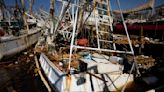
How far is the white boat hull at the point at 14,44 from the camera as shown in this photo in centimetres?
1625

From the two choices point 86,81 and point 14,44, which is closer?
point 86,81

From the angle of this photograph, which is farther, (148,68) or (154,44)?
(154,44)

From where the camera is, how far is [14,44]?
17984 mm

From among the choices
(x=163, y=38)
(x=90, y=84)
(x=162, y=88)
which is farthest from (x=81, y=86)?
(x=163, y=38)

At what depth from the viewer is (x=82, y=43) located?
12148 millimetres

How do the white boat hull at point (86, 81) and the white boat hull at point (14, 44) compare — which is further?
the white boat hull at point (14, 44)

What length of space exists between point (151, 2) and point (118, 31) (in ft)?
22.8

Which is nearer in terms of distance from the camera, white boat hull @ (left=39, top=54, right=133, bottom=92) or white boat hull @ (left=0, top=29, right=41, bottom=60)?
white boat hull @ (left=39, top=54, right=133, bottom=92)

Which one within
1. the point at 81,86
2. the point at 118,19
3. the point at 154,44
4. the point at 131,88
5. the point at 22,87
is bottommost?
the point at 22,87

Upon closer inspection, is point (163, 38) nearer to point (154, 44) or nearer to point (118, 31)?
point (154, 44)

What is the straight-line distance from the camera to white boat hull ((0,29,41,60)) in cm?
1625

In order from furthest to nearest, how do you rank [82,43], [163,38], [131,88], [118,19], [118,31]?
1. [118,19]
2. [118,31]
3. [163,38]
4. [82,43]
5. [131,88]

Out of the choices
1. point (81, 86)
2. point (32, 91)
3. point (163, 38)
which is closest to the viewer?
A: point (81, 86)

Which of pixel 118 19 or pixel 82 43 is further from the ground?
pixel 118 19
